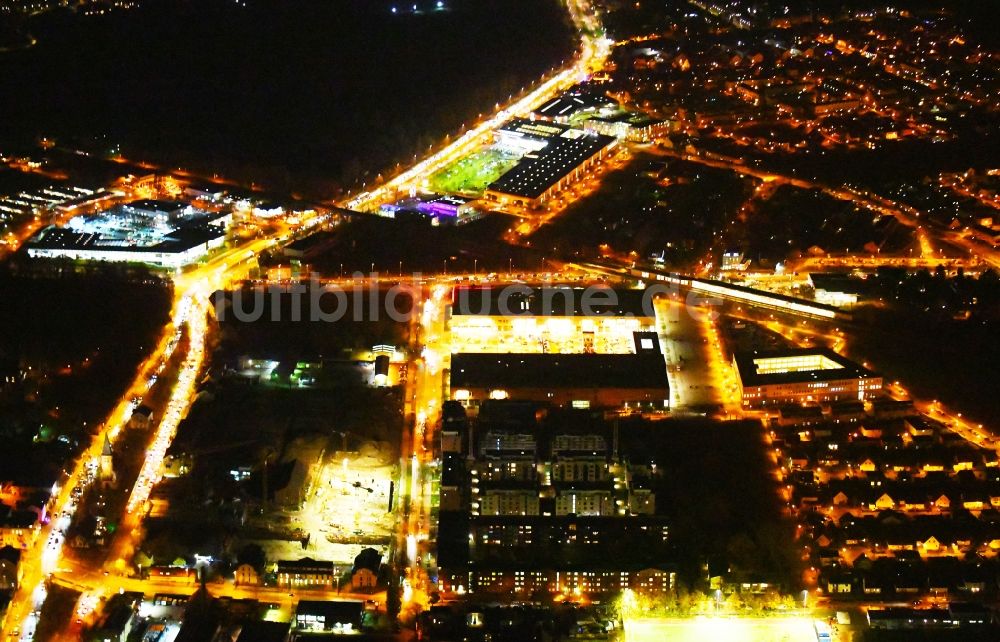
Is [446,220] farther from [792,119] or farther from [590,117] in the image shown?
[792,119]

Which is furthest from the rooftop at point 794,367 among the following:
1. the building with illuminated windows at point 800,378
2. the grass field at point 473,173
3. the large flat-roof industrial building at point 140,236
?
the large flat-roof industrial building at point 140,236

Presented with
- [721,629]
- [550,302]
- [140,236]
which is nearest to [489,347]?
[550,302]

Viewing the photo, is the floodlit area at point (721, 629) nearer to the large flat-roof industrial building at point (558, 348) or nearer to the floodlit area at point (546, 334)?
the large flat-roof industrial building at point (558, 348)

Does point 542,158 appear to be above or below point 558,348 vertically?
above

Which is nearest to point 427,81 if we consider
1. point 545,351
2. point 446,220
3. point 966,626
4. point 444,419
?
point 446,220

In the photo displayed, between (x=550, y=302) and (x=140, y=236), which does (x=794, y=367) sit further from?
(x=140, y=236)

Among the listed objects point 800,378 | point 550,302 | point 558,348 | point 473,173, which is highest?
point 473,173
